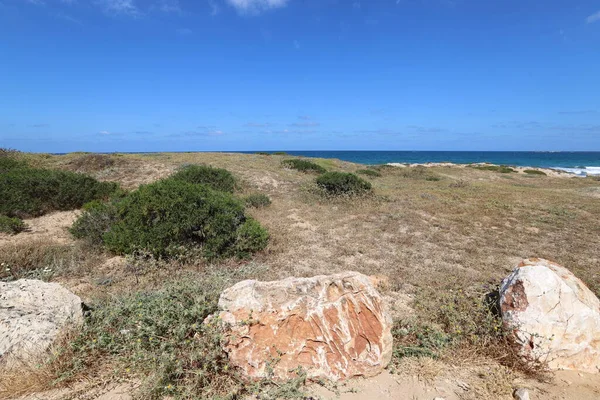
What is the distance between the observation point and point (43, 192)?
9.82m

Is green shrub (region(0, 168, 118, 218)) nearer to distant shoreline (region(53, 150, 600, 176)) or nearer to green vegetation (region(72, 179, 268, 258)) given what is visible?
green vegetation (region(72, 179, 268, 258))

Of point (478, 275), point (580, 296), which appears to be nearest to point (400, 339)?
point (580, 296)

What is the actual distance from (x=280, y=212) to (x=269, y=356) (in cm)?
771

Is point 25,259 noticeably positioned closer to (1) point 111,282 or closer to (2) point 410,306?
(1) point 111,282

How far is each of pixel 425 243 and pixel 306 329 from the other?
5667 mm

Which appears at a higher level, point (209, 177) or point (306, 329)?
point (209, 177)

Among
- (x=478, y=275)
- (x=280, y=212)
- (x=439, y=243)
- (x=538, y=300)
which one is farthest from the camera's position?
(x=280, y=212)

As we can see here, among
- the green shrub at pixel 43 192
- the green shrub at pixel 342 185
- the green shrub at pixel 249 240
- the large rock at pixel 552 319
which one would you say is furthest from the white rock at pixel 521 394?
the green shrub at pixel 43 192

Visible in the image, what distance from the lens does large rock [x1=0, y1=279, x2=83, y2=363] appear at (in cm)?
307

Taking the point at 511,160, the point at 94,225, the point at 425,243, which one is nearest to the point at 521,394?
the point at 425,243

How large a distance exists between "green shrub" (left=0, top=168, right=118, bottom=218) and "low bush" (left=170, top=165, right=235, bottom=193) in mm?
2887

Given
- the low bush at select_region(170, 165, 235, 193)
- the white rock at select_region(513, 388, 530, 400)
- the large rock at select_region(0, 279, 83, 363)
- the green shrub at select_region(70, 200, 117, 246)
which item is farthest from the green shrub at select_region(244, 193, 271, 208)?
the white rock at select_region(513, 388, 530, 400)

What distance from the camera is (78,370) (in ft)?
9.68

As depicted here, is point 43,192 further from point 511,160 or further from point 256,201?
point 511,160
